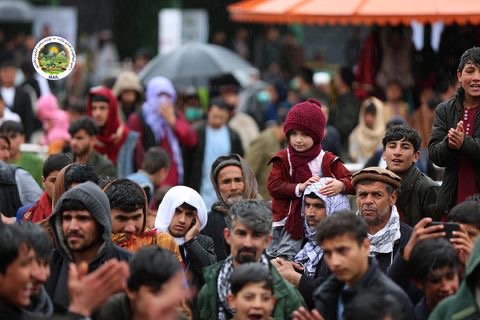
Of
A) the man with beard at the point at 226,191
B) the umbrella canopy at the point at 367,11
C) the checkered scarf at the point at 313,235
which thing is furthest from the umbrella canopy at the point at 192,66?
the checkered scarf at the point at 313,235

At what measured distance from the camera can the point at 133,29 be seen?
32094mm

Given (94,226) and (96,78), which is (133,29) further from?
(94,226)

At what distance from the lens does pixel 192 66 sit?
794 inches

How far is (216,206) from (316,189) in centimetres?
130

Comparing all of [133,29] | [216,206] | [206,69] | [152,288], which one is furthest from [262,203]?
[133,29]

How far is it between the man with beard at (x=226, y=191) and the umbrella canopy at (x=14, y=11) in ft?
68.0

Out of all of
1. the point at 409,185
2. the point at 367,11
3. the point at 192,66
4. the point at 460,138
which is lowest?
the point at 409,185

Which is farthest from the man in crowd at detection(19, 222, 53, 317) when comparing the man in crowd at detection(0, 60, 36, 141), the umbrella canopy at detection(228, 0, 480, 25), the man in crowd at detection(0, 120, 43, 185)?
the man in crowd at detection(0, 60, 36, 141)

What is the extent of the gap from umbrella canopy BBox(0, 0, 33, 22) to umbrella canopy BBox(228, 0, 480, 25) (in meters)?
13.2

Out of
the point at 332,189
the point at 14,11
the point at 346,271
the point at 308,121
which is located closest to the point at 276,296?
the point at 346,271

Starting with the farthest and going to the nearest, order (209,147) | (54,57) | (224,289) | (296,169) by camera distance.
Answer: (209,147), (54,57), (296,169), (224,289)

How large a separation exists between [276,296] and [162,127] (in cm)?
746

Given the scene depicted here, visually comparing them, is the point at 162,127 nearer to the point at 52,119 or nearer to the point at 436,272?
the point at 52,119

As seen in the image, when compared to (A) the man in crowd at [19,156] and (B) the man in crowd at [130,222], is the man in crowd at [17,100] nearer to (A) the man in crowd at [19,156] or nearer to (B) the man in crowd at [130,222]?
(A) the man in crowd at [19,156]
